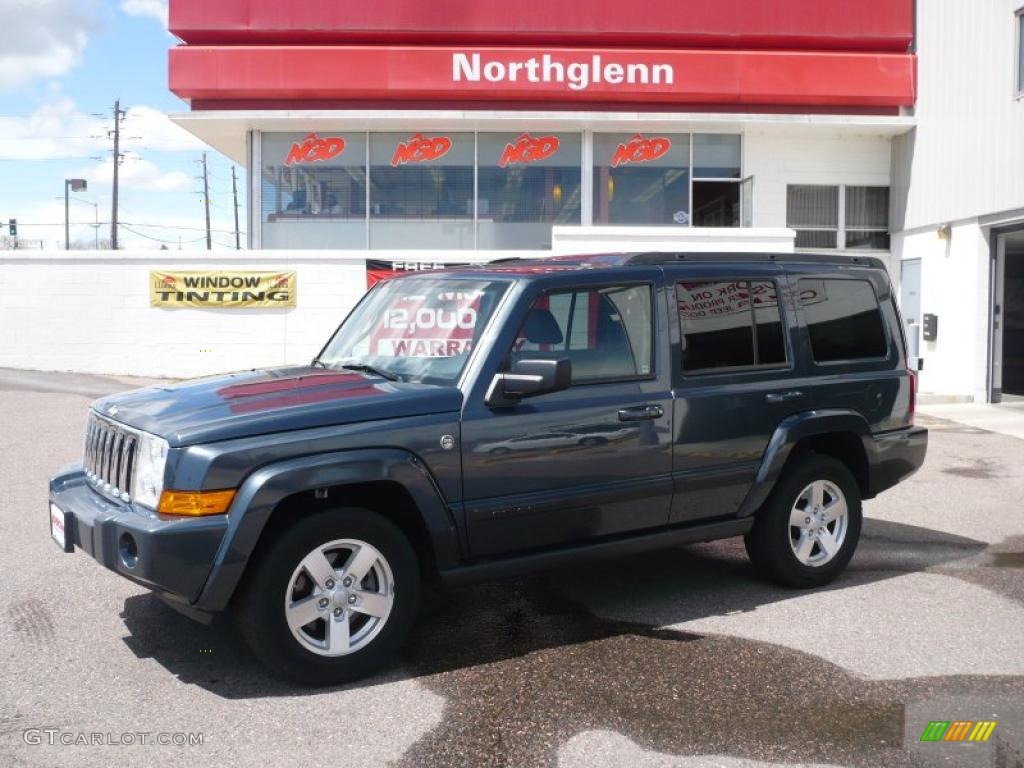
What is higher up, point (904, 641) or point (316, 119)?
point (316, 119)

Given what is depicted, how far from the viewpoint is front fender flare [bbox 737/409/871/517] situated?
5781 millimetres

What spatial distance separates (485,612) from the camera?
5.63 m

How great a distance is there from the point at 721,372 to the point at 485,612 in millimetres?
1800

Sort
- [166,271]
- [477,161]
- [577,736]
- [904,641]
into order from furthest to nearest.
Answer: [477,161] → [166,271] → [904,641] → [577,736]

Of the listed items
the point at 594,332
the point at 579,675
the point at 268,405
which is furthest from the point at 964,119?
the point at 268,405

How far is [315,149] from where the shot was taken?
20.8 m

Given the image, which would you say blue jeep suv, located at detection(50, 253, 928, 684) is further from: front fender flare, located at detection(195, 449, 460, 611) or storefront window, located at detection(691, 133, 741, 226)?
storefront window, located at detection(691, 133, 741, 226)

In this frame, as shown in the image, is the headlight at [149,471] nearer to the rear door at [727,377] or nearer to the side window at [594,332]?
the side window at [594,332]

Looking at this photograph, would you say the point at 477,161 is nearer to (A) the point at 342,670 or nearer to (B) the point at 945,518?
(B) the point at 945,518

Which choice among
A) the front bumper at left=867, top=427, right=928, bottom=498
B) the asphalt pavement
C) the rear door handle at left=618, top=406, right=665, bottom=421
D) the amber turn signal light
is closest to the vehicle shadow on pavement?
the asphalt pavement

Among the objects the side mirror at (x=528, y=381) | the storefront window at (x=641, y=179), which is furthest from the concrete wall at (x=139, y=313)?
the side mirror at (x=528, y=381)

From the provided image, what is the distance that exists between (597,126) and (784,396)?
15.4 metres

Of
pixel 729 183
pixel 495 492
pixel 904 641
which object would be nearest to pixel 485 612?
pixel 495 492

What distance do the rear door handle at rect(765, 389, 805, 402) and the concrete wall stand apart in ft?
46.5
